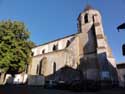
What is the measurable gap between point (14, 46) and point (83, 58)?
1437cm

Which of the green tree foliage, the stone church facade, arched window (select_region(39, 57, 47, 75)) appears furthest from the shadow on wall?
the green tree foliage

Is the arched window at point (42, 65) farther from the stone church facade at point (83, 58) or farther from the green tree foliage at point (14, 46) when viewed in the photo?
the green tree foliage at point (14, 46)

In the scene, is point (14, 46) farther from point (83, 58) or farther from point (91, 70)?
point (91, 70)

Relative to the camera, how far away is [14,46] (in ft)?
112

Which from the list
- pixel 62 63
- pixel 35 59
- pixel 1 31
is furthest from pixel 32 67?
pixel 1 31

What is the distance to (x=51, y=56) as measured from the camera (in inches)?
1534

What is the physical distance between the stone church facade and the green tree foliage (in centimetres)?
552

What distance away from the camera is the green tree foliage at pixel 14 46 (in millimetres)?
32281

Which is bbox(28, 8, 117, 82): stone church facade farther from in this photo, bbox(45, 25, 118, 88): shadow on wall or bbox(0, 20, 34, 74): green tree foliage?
bbox(0, 20, 34, 74): green tree foliage

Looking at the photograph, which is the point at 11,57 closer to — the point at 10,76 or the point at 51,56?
the point at 10,76

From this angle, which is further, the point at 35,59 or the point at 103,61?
the point at 35,59

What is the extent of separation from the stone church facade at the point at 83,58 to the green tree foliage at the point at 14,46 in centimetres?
552

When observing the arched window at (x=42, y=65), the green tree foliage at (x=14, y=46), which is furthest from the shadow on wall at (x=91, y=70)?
the green tree foliage at (x=14, y=46)

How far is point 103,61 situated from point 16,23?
18669 millimetres
